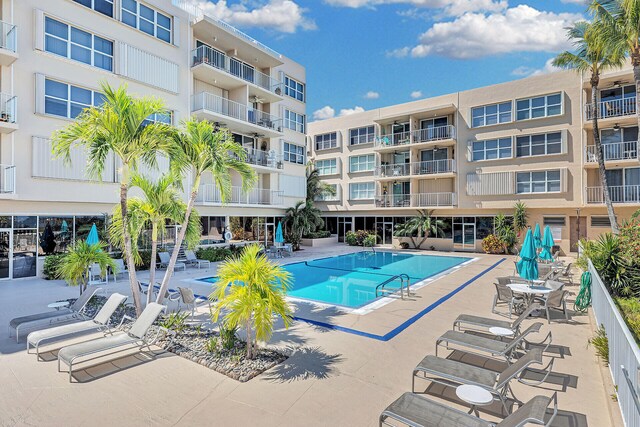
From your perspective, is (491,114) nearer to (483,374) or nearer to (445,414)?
(483,374)

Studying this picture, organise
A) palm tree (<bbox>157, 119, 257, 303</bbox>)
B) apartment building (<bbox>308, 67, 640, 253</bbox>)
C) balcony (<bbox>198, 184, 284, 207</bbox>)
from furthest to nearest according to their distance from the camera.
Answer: apartment building (<bbox>308, 67, 640, 253</bbox>) < balcony (<bbox>198, 184, 284, 207</bbox>) < palm tree (<bbox>157, 119, 257, 303</bbox>)

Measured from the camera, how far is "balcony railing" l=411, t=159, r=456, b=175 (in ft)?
92.7

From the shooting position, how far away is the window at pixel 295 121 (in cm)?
2901

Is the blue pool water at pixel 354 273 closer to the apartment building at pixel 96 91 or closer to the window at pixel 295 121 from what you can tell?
the apartment building at pixel 96 91

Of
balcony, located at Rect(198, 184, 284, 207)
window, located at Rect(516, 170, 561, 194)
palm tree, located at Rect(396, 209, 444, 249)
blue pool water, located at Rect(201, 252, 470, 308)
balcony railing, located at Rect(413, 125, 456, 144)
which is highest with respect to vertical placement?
balcony railing, located at Rect(413, 125, 456, 144)

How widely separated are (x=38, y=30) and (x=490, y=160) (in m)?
27.9

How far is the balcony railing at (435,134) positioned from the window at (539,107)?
4685 millimetres

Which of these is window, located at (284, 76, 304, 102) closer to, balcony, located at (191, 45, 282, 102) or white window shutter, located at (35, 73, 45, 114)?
balcony, located at (191, 45, 282, 102)

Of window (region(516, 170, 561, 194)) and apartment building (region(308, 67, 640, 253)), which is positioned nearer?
apartment building (region(308, 67, 640, 253))

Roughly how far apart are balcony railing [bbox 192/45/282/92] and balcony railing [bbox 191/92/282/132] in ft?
6.10

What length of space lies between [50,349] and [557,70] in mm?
30619

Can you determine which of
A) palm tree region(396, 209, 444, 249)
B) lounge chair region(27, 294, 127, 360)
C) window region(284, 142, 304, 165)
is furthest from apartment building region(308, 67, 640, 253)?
lounge chair region(27, 294, 127, 360)

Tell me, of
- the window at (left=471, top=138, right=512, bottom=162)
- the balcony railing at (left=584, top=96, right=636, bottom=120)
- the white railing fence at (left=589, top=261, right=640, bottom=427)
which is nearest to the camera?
the white railing fence at (left=589, top=261, right=640, bottom=427)

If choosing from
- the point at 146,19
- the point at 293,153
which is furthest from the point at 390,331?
the point at 293,153
